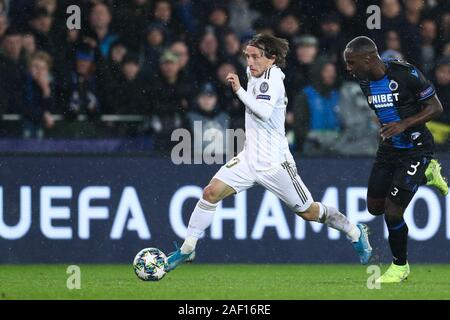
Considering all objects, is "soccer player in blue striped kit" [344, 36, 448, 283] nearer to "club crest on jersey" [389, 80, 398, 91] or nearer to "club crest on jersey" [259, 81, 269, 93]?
"club crest on jersey" [389, 80, 398, 91]

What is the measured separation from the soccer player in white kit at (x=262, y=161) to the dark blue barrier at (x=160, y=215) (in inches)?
84.1

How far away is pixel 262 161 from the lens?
9.73m

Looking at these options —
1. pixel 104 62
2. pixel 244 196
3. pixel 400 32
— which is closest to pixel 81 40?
pixel 104 62

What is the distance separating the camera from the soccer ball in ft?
31.1

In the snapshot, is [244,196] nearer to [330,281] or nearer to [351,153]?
[351,153]

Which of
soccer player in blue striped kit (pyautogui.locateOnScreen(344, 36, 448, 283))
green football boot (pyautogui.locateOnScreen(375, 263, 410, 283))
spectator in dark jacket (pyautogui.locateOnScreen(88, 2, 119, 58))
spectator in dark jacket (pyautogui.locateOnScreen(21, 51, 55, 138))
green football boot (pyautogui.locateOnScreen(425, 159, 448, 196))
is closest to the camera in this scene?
soccer player in blue striped kit (pyautogui.locateOnScreen(344, 36, 448, 283))

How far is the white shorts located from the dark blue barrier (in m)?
2.24

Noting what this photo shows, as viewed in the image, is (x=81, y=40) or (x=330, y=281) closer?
(x=330, y=281)

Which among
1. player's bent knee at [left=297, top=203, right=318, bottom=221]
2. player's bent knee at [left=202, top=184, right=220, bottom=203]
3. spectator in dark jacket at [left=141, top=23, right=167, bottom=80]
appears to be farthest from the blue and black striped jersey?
spectator in dark jacket at [left=141, top=23, right=167, bottom=80]

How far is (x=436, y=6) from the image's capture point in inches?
519

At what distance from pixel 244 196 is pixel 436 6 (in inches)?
124

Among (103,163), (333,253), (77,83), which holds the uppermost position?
(77,83)

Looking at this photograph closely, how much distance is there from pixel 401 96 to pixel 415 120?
0.27 meters

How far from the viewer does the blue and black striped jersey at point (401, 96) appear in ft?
31.2
